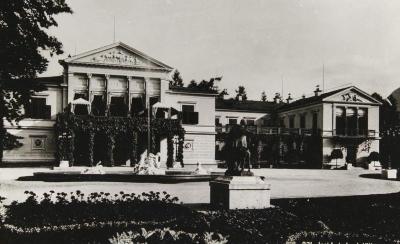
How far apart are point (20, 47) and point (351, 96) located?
4040cm

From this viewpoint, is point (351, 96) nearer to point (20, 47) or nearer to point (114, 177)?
point (114, 177)

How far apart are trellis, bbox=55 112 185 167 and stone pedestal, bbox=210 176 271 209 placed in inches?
931

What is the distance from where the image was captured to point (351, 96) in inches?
1784

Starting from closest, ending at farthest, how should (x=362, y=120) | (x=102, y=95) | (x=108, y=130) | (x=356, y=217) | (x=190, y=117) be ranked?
(x=356, y=217) → (x=108, y=130) → (x=102, y=95) → (x=190, y=117) → (x=362, y=120)

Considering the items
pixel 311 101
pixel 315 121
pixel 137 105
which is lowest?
pixel 315 121

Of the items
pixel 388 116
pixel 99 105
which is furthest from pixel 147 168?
pixel 388 116

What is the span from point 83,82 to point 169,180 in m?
19.4

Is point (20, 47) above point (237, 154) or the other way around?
above

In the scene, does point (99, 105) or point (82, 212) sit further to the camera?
point (99, 105)

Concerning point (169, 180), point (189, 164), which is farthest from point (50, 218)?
point (189, 164)

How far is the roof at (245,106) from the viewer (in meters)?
49.5

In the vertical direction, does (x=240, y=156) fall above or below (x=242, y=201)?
A: above

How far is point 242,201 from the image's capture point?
10.1 metres

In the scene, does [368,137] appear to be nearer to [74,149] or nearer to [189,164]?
[189,164]
